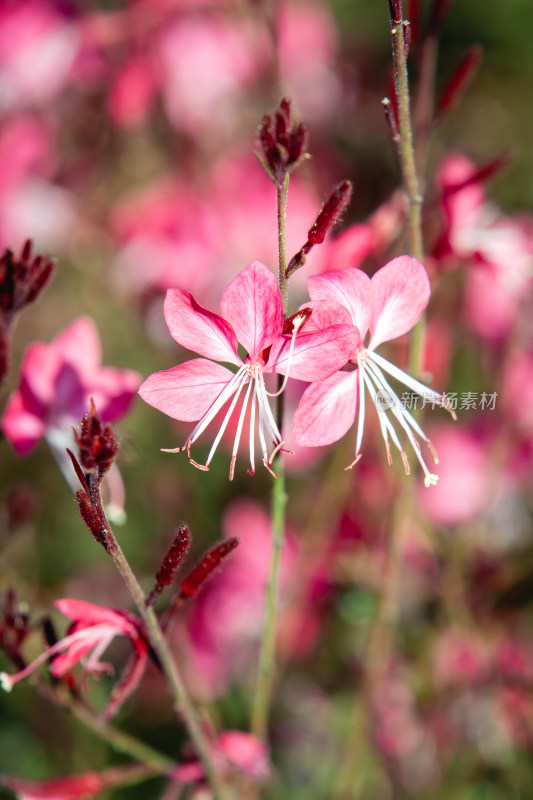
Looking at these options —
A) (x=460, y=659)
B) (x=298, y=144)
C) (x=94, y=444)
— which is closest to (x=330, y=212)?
(x=298, y=144)

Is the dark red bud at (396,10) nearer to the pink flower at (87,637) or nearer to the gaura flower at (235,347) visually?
the gaura flower at (235,347)

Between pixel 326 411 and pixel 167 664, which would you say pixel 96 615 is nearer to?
pixel 167 664

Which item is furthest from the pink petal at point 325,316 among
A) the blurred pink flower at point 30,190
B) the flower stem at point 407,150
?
the blurred pink flower at point 30,190

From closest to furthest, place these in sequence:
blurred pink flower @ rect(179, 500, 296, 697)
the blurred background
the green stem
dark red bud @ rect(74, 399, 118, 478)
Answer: dark red bud @ rect(74, 399, 118, 478) < the green stem < the blurred background < blurred pink flower @ rect(179, 500, 296, 697)

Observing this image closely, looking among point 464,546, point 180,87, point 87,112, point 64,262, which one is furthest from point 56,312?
point 464,546

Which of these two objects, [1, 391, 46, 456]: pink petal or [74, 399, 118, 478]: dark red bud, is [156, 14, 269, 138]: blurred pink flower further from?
[74, 399, 118, 478]: dark red bud


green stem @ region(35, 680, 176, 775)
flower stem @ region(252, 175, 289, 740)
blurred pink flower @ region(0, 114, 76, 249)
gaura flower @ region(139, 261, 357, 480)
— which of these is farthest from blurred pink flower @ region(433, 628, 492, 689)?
blurred pink flower @ region(0, 114, 76, 249)
